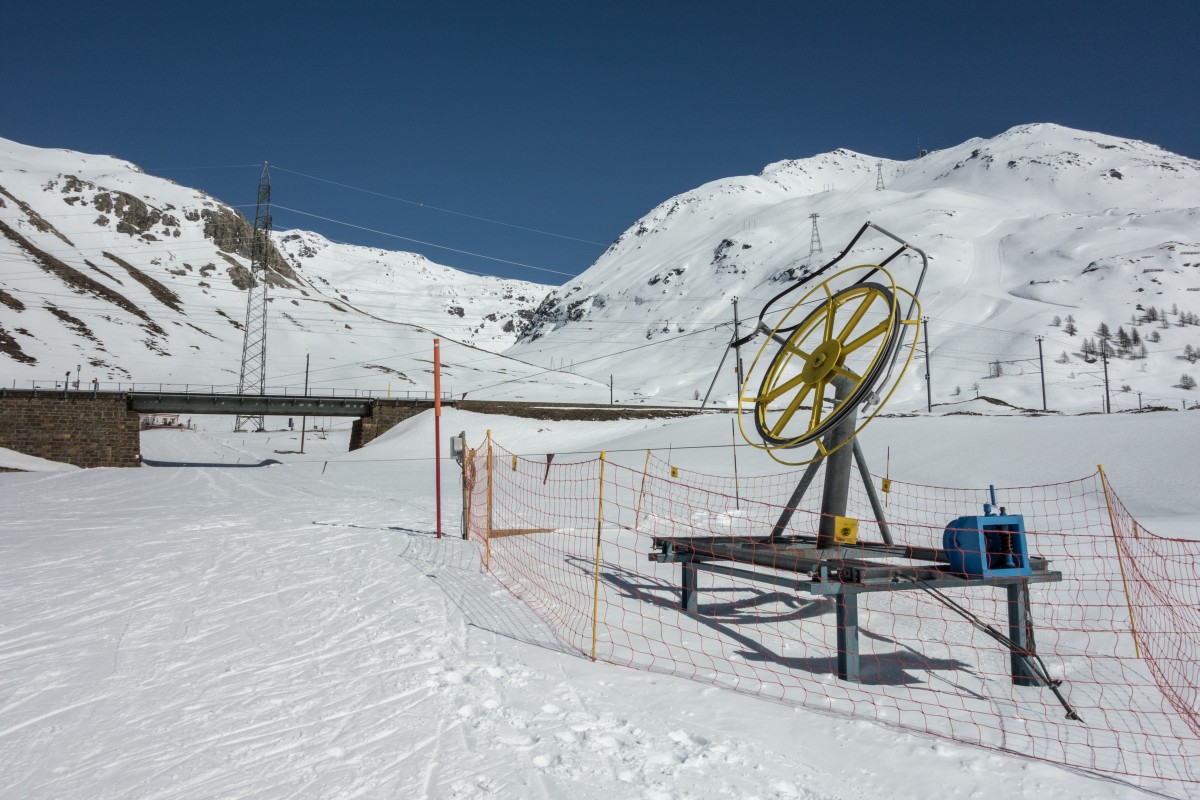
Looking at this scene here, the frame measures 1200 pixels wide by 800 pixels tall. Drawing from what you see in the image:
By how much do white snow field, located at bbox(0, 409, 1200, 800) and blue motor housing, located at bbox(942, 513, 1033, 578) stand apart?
2.24 metres

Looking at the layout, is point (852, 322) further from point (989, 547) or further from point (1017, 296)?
point (1017, 296)

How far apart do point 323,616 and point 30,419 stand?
46479mm

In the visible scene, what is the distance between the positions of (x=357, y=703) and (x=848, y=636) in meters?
4.07

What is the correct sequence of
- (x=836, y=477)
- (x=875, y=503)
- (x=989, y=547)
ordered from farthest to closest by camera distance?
1. (x=875, y=503)
2. (x=836, y=477)
3. (x=989, y=547)

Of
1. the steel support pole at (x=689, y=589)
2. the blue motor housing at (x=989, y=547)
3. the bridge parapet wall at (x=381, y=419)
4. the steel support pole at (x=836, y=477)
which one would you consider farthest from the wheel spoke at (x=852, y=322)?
the bridge parapet wall at (x=381, y=419)

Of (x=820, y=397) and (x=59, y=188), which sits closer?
(x=820, y=397)

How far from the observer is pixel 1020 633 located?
6434mm

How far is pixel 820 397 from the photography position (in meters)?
7.84

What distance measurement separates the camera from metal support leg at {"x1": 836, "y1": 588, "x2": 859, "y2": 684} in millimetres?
6160

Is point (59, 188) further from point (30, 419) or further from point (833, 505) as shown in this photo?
point (833, 505)

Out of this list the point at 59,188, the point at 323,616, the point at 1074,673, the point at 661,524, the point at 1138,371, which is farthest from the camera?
the point at 59,188

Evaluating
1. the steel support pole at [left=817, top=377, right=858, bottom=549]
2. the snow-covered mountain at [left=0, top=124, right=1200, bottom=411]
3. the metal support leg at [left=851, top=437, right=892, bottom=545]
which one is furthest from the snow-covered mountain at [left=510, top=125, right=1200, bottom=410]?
the steel support pole at [left=817, top=377, right=858, bottom=549]

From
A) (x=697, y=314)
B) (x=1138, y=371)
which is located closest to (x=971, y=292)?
(x=1138, y=371)

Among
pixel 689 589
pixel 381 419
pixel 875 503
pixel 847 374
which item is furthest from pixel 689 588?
pixel 381 419
